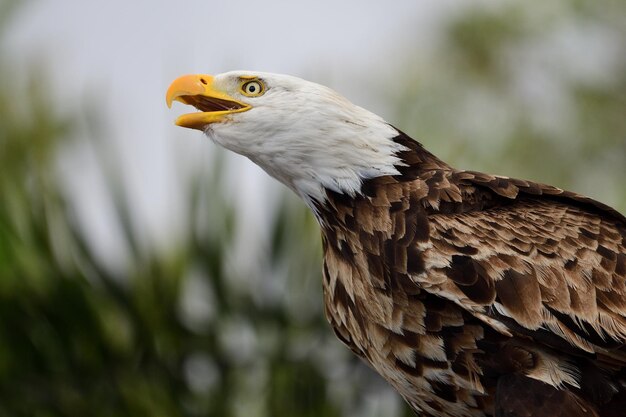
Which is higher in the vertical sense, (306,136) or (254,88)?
(254,88)

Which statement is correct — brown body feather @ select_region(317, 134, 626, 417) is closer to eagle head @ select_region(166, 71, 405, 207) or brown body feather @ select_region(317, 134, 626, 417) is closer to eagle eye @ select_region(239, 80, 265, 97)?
eagle head @ select_region(166, 71, 405, 207)

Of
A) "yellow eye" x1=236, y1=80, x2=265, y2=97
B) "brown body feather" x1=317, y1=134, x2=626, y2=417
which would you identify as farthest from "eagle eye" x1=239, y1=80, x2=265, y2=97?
"brown body feather" x1=317, y1=134, x2=626, y2=417

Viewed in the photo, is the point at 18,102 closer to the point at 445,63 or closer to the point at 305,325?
the point at 305,325

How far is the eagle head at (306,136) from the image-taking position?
3.90 m

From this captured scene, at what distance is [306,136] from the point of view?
3.90m

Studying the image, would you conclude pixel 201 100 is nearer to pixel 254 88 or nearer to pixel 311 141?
pixel 254 88

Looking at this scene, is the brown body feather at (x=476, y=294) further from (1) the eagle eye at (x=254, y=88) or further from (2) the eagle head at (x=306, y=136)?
(1) the eagle eye at (x=254, y=88)

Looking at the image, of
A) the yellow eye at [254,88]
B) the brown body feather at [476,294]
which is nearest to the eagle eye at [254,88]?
the yellow eye at [254,88]

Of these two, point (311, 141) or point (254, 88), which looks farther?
point (254, 88)

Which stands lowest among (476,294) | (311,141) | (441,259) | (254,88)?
(476,294)

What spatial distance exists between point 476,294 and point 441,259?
173mm

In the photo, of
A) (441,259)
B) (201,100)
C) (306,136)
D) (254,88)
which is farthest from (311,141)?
(441,259)

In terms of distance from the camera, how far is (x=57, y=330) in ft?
18.7

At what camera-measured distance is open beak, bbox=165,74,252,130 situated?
3979mm
